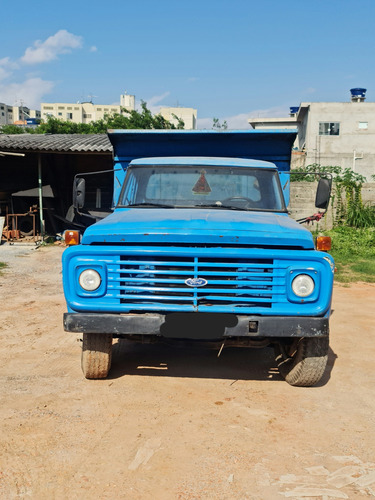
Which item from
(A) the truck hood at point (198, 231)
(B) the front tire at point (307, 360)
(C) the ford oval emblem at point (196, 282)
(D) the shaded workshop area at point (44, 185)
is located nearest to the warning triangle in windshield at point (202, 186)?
(A) the truck hood at point (198, 231)

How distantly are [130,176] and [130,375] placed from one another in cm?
198

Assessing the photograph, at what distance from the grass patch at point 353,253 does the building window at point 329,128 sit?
20.9 m

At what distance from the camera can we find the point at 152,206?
182 inches

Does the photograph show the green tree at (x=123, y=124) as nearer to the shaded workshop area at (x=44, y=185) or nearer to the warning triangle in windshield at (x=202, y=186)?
the shaded workshop area at (x=44, y=185)

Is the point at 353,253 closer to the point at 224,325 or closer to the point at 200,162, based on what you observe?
the point at 200,162

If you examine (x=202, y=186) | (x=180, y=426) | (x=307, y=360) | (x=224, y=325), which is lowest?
(x=180, y=426)

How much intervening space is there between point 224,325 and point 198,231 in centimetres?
72

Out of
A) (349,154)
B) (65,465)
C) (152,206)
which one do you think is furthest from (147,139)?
(349,154)

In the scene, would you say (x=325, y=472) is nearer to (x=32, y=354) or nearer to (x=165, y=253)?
(x=165, y=253)

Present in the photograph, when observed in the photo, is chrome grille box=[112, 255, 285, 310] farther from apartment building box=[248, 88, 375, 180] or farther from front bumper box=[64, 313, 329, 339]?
apartment building box=[248, 88, 375, 180]

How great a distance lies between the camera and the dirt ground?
2.69 m

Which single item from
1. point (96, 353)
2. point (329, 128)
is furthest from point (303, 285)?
point (329, 128)

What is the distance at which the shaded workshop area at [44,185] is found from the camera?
15039 millimetres

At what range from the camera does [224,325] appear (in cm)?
358
